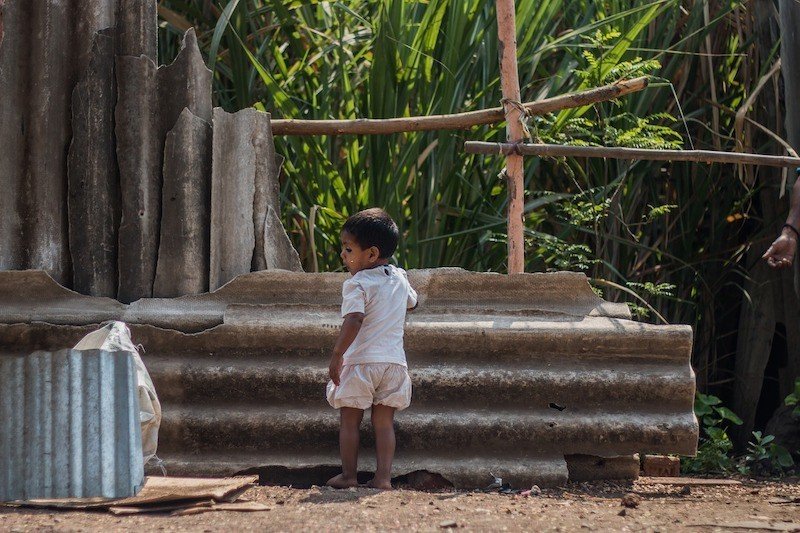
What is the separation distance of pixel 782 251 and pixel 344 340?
163 centimetres

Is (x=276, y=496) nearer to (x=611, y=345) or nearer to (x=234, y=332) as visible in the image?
(x=234, y=332)

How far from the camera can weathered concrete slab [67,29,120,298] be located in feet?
12.2

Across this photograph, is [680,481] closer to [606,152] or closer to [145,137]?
[606,152]

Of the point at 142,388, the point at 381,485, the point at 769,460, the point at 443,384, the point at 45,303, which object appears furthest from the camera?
the point at 769,460

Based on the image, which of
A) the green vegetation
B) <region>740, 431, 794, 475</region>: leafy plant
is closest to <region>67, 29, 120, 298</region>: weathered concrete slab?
the green vegetation

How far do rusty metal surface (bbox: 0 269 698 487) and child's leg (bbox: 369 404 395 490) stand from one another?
88mm

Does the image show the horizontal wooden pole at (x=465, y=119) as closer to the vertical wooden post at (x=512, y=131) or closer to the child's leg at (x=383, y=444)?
the vertical wooden post at (x=512, y=131)

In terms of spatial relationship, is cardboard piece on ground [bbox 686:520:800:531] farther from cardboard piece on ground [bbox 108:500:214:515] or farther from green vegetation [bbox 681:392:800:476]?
green vegetation [bbox 681:392:800:476]

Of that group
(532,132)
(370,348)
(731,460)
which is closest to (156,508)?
(370,348)

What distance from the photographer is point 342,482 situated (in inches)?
129

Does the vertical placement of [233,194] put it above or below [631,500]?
above

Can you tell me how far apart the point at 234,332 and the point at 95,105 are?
997mm

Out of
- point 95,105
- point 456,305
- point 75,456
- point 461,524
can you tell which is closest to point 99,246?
point 95,105

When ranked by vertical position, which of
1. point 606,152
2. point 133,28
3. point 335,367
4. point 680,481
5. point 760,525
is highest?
point 133,28
